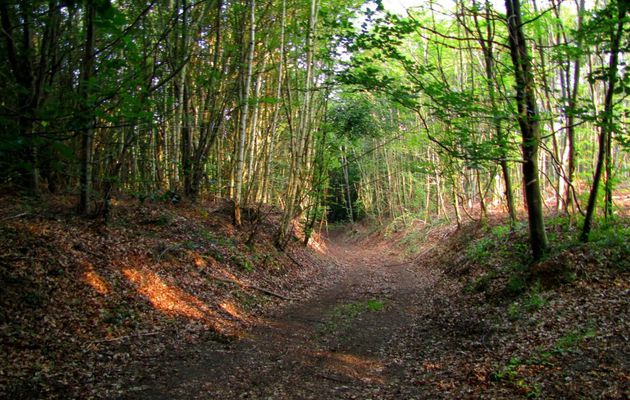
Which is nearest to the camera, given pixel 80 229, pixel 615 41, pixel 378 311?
pixel 615 41

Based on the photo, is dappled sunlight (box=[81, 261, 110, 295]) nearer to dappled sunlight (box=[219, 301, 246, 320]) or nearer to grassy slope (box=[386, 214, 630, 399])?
dappled sunlight (box=[219, 301, 246, 320])

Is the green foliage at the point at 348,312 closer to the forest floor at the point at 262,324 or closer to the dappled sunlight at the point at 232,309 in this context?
the forest floor at the point at 262,324

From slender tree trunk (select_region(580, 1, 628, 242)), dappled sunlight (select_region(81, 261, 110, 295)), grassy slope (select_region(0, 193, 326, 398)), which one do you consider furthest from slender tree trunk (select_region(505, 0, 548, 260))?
dappled sunlight (select_region(81, 261, 110, 295))

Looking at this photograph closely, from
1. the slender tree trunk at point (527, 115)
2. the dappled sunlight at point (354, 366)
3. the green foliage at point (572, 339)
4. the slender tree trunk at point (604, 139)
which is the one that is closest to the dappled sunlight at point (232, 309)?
the dappled sunlight at point (354, 366)

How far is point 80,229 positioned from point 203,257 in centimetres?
278

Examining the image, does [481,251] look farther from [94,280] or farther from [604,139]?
[94,280]

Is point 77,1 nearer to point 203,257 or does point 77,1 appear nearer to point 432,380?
point 432,380

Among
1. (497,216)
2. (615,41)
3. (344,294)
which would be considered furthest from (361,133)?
(615,41)

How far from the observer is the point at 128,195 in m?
11.9

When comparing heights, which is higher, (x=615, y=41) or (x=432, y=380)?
(x=615, y=41)

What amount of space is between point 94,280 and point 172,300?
1.35 meters

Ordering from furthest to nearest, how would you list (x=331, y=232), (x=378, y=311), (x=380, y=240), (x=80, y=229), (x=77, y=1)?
(x=331, y=232), (x=380, y=240), (x=378, y=311), (x=80, y=229), (x=77, y=1)

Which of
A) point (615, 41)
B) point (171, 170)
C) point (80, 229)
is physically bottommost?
point (80, 229)

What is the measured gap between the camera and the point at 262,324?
25.8 feet
